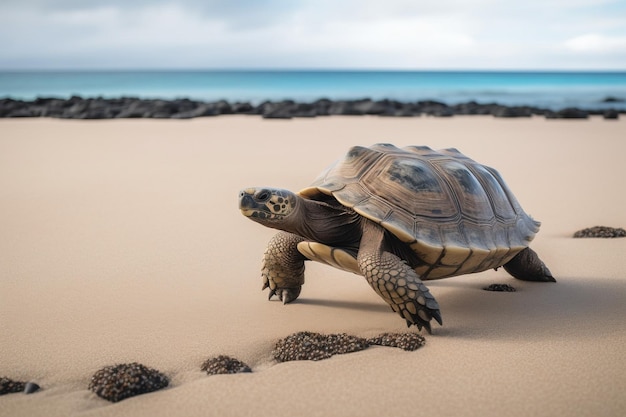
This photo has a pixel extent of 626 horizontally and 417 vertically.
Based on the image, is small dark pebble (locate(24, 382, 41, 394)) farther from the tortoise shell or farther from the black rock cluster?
the tortoise shell

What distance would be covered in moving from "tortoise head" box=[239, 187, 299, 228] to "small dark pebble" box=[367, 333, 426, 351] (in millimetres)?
899

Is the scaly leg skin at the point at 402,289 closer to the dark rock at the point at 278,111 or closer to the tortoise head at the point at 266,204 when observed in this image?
the tortoise head at the point at 266,204

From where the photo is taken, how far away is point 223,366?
301 cm

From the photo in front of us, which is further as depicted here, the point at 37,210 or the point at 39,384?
the point at 37,210

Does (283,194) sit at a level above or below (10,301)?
above

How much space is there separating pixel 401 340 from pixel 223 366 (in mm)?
937

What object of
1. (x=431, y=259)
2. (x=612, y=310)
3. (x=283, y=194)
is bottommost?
(x=612, y=310)

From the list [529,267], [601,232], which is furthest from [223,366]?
[601,232]

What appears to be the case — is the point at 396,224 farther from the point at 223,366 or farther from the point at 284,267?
the point at 223,366

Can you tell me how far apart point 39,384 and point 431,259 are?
218 cm

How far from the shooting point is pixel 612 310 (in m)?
3.86

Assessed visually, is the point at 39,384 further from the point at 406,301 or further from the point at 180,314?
the point at 406,301

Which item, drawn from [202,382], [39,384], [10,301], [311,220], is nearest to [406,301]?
[311,220]

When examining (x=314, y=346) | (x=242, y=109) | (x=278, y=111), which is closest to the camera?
(x=314, y=346)
